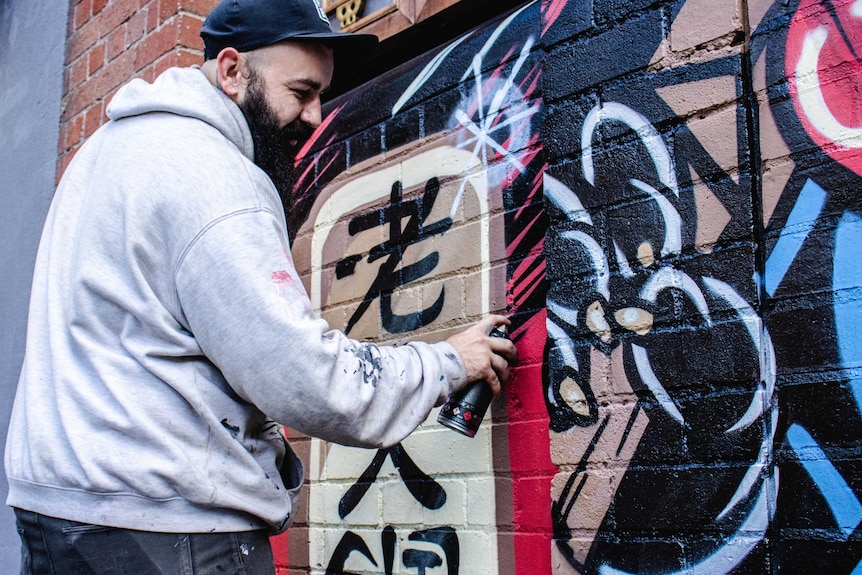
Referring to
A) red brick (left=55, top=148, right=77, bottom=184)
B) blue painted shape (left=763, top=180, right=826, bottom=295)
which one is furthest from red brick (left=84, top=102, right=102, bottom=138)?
blue painted shape (left=763, top=180, right=826, bottom=295)

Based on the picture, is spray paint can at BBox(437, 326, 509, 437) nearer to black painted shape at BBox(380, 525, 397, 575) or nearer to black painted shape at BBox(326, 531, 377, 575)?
black painted shape at BBox(380, 525, 397, 575)

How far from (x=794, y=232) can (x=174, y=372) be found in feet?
4.27

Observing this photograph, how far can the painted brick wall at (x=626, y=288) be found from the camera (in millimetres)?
1845

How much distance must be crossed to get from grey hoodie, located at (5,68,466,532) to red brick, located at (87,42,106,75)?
250 cm

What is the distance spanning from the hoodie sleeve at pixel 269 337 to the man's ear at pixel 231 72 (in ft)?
1.52

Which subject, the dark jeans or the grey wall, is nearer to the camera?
the dark jeans

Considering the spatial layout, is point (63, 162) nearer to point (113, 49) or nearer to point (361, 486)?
point (113, 49)

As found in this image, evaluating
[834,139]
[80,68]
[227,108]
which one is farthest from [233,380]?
[80,68]

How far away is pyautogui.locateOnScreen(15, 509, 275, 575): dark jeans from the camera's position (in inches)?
67.0

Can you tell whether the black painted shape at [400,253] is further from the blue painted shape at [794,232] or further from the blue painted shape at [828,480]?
the blue painted shape at [828,480]

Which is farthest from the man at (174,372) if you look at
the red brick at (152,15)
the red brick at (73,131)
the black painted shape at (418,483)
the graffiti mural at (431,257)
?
the red brick at (73,131)

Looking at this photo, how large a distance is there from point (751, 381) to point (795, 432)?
0.43ft

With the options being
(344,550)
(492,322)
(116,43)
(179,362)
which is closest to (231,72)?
(179,362)

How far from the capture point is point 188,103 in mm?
1954
